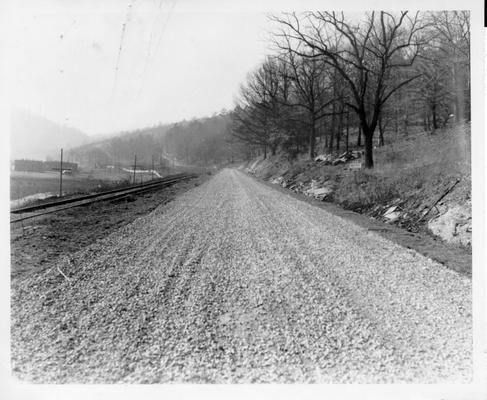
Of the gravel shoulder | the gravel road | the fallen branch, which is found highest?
the fallen branch

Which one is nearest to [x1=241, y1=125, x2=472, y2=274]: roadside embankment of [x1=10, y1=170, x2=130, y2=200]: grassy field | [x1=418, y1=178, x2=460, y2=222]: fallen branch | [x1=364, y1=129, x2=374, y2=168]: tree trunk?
[x1=418, y1=178, x2=460, y2=222]: fallen branch

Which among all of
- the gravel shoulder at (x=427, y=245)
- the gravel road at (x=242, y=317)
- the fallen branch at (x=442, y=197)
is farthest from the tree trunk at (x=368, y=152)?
the gravel road at (x=242, y=317)

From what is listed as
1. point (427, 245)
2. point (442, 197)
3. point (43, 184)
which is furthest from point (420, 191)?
point (43, 184)

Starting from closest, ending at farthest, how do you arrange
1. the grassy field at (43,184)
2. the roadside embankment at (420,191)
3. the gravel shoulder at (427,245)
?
the grassy field at (43,184), the gravel shoulder at (427,245), the roadside embankment at (420,191)

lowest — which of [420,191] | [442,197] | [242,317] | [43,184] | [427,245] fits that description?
[242,317]

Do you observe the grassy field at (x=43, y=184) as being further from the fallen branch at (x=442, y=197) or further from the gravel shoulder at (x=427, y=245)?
the fallen branch at (x=442, y=197)

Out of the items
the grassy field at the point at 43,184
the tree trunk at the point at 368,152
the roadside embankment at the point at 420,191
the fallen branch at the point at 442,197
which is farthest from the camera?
the tree trunk at the point at 368,152

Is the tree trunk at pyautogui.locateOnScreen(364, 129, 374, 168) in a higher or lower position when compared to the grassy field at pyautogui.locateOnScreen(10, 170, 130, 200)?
higher

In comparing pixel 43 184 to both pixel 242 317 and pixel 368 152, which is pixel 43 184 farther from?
pixel 368 152

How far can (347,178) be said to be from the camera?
13.9 meters

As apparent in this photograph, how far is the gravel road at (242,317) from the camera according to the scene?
2.92 meters

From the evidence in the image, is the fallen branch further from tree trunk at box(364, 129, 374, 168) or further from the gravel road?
tree trunk at box(364, 129, 374, 168)

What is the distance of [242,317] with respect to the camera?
3.59m

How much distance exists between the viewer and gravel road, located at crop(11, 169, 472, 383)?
292 cm
